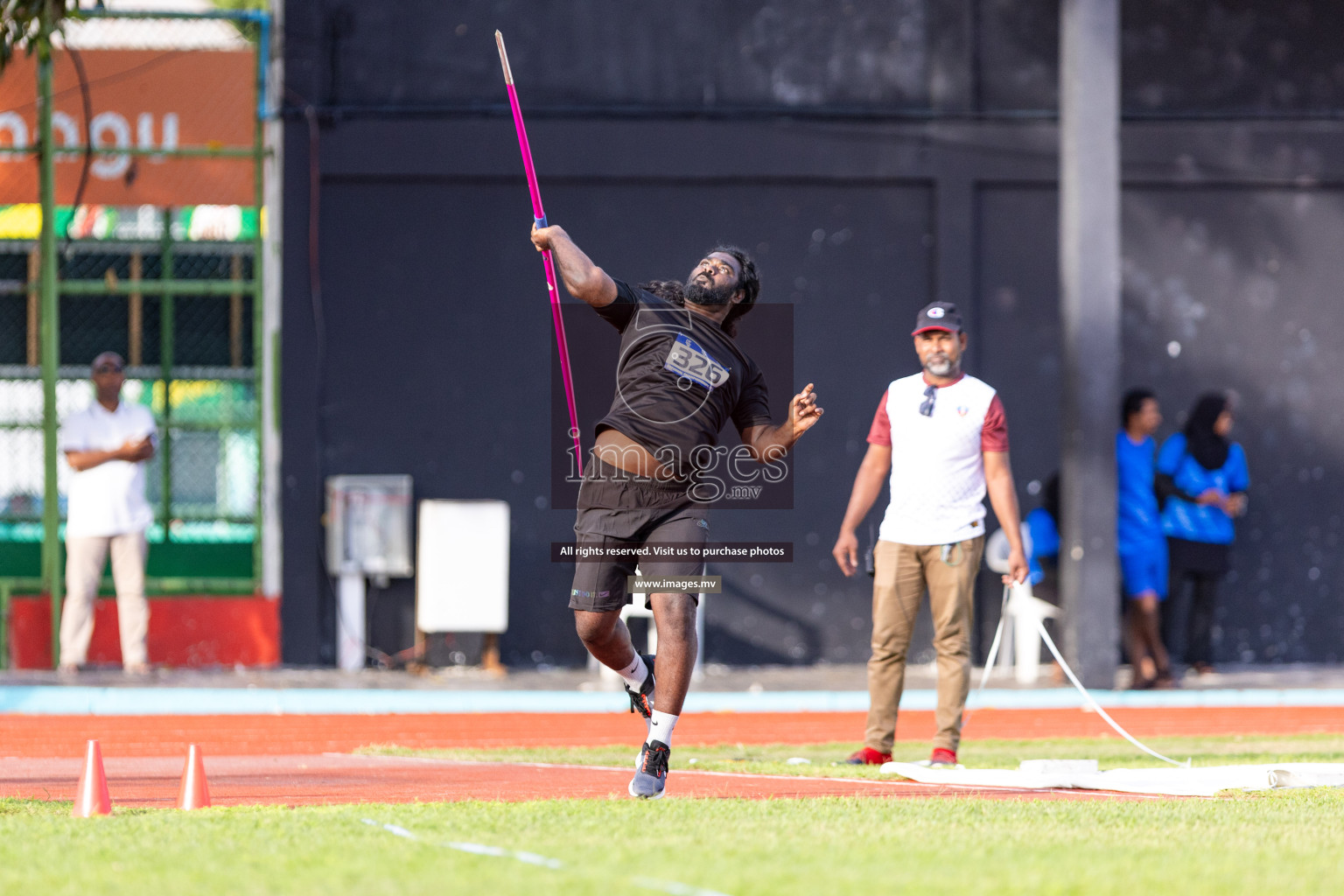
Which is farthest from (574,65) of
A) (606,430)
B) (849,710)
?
(606,430)

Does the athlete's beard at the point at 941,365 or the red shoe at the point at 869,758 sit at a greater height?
the athlete's beard at the point at 941,365

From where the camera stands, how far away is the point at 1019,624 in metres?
12.2

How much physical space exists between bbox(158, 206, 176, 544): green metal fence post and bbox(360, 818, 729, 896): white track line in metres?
7.76

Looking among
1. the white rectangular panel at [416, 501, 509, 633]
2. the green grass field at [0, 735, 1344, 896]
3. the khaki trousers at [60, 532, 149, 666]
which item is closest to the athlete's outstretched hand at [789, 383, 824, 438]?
the green grass field at [0, 735, 1344, 896]

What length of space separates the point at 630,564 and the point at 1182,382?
7844 mm

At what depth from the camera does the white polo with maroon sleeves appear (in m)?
7.74

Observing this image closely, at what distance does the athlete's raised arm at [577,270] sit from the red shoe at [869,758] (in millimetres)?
2620

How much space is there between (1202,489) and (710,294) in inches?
270

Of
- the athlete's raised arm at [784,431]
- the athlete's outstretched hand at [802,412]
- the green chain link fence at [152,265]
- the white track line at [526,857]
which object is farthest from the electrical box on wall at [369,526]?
the white track line at [526,857]

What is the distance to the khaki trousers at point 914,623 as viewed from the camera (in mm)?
7727

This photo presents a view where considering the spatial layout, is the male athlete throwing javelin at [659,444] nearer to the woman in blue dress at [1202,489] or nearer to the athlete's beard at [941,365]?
the athlete's beard at [941,365]

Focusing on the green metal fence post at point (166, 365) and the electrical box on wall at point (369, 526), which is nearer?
the electrical box on wall at point (369, 526)

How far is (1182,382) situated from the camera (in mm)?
13086

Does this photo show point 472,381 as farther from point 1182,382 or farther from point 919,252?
point 1182,382
